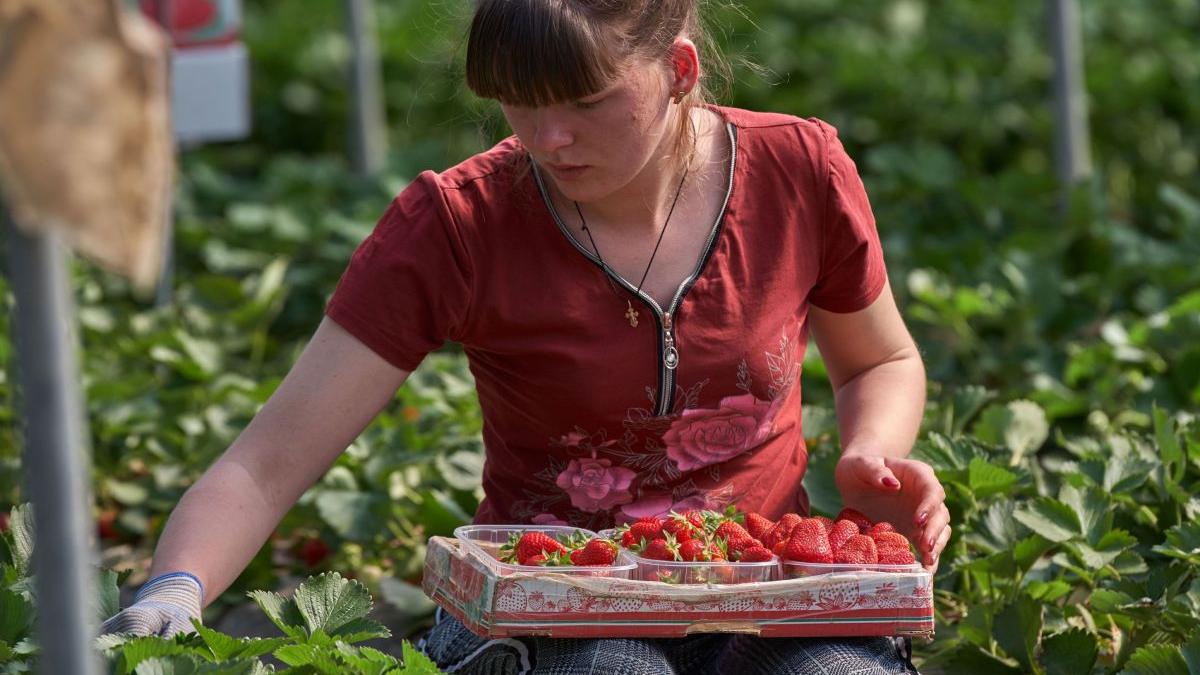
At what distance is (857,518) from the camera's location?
6.65 ft

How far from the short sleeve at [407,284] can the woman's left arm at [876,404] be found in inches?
21.5

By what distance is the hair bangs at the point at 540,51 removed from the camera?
1871mm

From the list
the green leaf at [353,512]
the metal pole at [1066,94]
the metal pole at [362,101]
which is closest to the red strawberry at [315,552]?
the green leaf at [353,512]

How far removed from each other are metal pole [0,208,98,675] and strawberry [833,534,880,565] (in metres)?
1.02

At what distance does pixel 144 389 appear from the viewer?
3568mm

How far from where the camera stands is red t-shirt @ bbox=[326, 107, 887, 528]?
6.73 feet

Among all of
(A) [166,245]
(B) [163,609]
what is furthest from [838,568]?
(A) [166,245]

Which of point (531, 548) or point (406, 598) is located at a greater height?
point (531, 548)

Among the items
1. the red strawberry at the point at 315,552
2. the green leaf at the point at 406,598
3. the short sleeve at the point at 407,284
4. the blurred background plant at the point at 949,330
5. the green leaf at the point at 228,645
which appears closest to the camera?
the green leaf at the point at 228,645

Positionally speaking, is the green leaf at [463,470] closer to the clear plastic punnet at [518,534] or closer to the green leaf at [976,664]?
the clear plastic punnet at [518,534]

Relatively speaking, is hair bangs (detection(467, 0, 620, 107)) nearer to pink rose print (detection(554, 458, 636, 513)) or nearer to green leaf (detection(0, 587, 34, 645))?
pink rose print (detection(554, 458, 636, 513))

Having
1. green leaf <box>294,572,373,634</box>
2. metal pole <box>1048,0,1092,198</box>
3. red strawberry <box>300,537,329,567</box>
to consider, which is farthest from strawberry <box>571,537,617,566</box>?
metal pole <box>1048,0,1092,198</box>

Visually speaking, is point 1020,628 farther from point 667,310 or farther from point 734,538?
point 667,310

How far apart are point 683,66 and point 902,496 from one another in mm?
619
